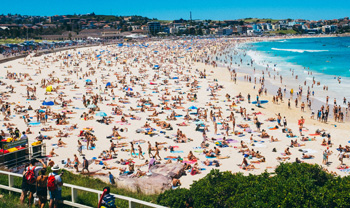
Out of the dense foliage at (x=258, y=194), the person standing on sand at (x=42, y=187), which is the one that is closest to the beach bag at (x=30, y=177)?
the person standing on sand at (x=42, y=187)

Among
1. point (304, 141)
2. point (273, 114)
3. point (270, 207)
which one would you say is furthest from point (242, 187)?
point (273, 114)

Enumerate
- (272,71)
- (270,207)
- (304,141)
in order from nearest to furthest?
(270,207) → (304,141) → (272,71)

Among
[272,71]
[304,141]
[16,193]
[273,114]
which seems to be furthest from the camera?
[272,71]

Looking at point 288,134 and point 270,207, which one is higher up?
point 270,207

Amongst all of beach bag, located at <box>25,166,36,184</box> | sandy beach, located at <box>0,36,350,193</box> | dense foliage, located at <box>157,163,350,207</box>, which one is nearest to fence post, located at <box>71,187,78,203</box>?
beach bag, located at <box>25,166,36,184</box>

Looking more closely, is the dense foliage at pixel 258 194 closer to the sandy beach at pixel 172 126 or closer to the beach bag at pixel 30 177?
the beach bag at pixel 30 177

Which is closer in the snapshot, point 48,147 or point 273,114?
point 48,147

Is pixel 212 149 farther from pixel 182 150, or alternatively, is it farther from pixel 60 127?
A: pixel 60 127

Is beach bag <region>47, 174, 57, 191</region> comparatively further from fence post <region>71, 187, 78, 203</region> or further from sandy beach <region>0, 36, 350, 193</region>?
sandy beach <region>0, 36, 350, 193</region>
